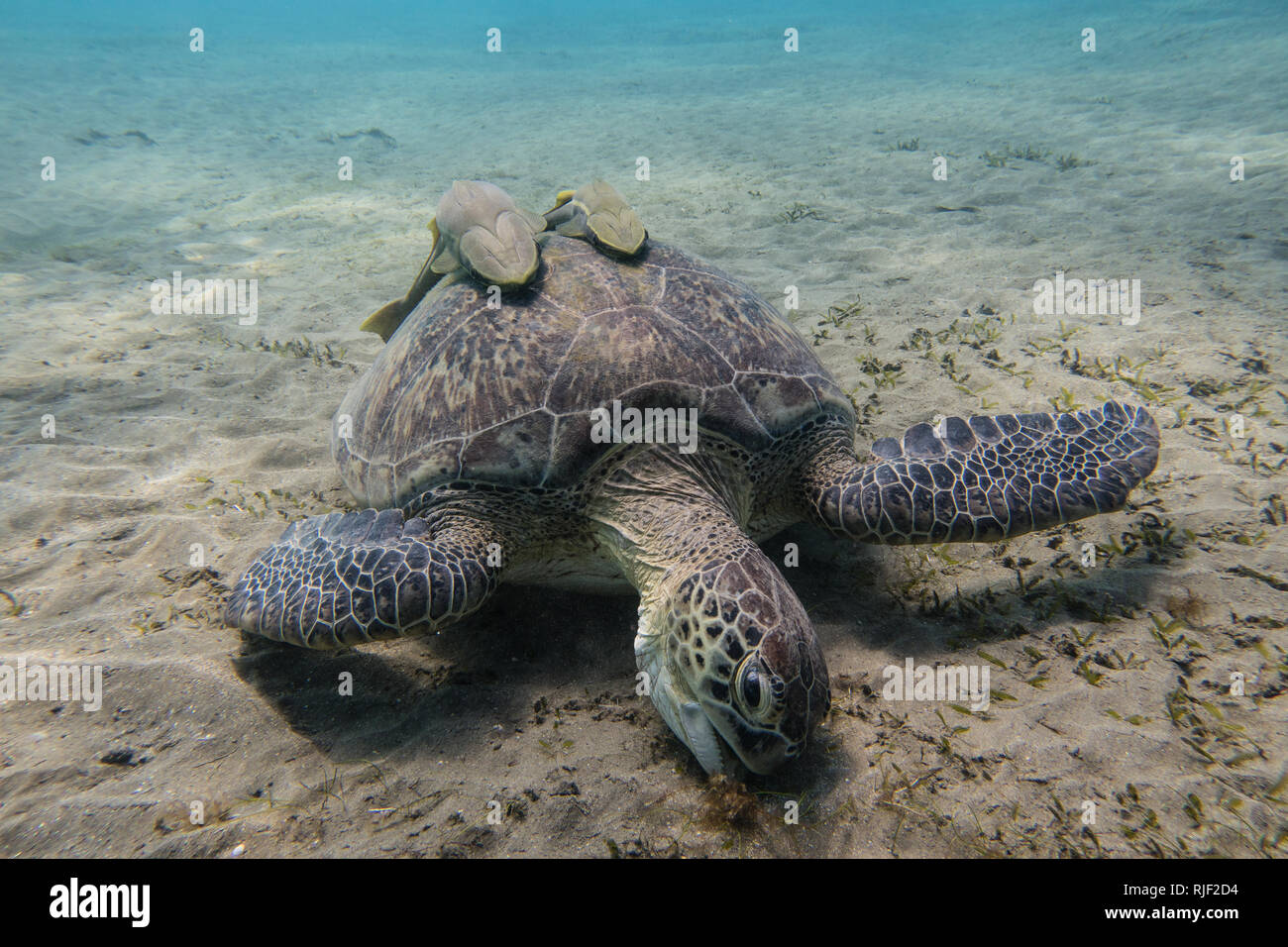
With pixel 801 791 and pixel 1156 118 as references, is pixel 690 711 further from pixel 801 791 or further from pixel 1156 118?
pixel 1156 118

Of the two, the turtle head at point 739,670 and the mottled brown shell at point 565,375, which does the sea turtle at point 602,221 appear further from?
the turtle head at point 739,670

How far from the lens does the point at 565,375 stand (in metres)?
3.36

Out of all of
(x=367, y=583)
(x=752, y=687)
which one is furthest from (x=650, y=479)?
(x=367, y=583)

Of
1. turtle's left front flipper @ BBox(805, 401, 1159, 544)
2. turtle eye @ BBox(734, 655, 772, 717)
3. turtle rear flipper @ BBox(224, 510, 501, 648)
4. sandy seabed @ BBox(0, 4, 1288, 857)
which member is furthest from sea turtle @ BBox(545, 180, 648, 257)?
turtle eye @ BBox(734, 655, 772, 717)

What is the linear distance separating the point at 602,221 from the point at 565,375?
1440 millimetres

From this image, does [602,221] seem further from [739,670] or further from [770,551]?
[739,670]

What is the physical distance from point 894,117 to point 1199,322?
14017mm

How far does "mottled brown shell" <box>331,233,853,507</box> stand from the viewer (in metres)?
3.29

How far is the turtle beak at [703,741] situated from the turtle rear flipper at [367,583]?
1.17 metres

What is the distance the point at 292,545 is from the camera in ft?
11.0

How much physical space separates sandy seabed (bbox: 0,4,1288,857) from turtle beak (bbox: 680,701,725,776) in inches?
4.2

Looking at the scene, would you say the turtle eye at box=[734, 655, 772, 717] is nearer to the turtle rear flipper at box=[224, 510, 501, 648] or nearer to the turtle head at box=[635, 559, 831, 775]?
the turtle head at box=[635, 559, 831, 775]

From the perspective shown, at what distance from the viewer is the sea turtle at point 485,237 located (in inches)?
150

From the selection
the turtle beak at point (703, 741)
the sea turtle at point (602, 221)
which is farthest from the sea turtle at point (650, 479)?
the sea turtle at point (602, 221)
